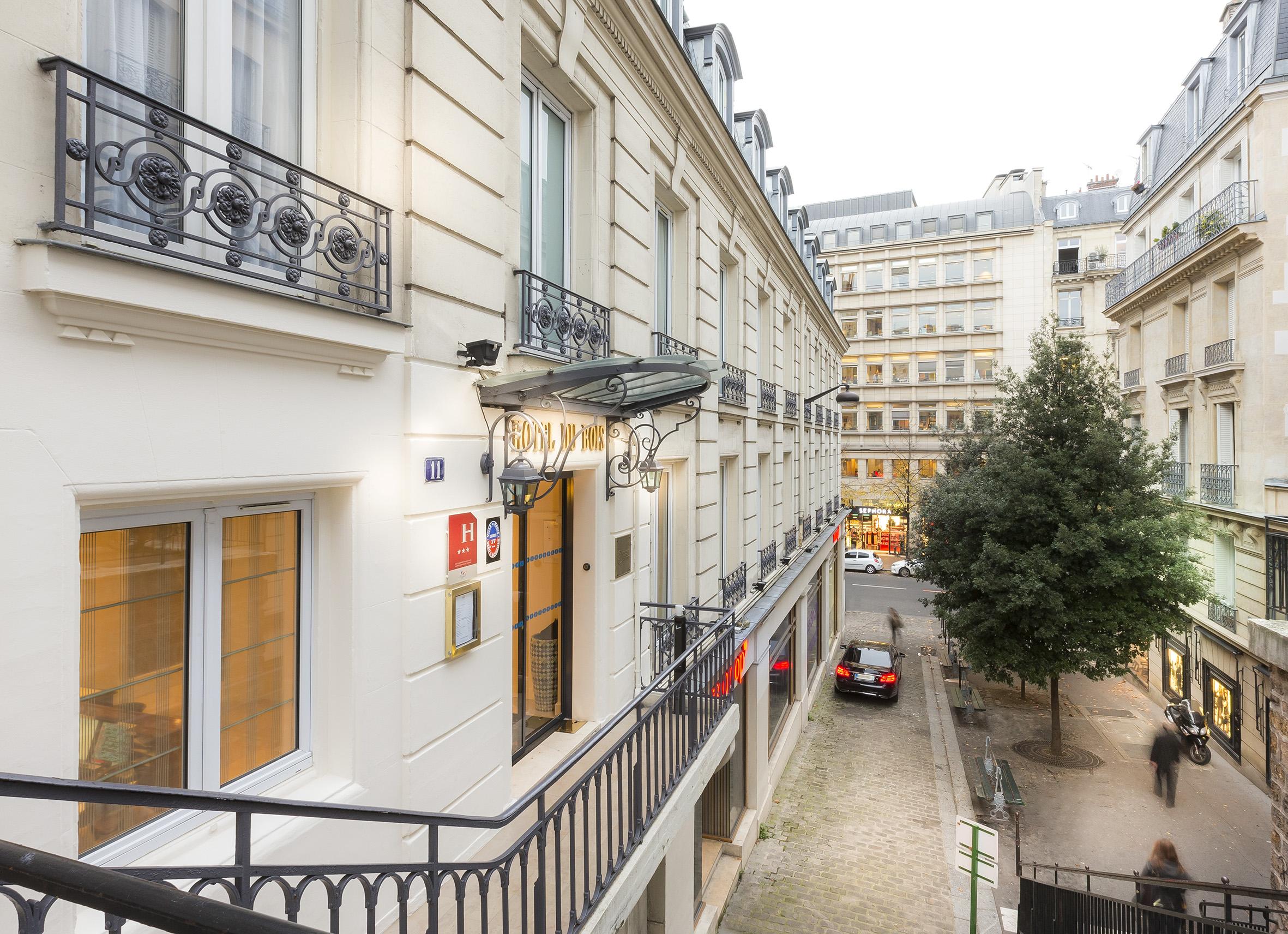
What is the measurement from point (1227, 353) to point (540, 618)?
19.4m

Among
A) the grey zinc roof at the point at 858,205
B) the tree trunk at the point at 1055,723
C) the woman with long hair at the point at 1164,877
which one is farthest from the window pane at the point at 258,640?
the grey zinc roof at the point at 858,205

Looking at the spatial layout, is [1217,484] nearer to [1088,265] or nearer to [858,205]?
[1088,265]

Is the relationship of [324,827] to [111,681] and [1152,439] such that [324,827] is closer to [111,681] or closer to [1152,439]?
[111,681]

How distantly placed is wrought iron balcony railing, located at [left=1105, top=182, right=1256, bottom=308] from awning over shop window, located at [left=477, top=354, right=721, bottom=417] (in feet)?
58.7

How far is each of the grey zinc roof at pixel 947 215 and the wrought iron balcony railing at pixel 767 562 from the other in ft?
110

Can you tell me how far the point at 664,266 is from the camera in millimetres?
9047

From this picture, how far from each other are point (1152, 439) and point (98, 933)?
26.1 m

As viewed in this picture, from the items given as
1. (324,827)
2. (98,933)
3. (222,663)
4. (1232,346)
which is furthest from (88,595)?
(1232,346)

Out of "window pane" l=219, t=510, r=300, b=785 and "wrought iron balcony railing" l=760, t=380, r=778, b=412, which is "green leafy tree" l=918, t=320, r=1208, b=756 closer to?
"wrought iron balcony railing" l=760, t=380, r=778, b=412

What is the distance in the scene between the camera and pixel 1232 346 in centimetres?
1661

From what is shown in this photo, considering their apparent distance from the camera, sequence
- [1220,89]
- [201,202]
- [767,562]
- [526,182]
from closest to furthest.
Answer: [201,202]
[526,182]
[767,562]
[1220,89]

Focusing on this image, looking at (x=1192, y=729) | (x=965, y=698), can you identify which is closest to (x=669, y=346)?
(x=965, y=698)

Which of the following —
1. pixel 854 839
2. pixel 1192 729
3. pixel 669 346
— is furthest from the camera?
pixel 1192 729

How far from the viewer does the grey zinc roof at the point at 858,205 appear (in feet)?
152
